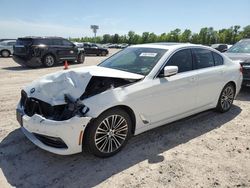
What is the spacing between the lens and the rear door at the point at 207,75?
16.4 ft

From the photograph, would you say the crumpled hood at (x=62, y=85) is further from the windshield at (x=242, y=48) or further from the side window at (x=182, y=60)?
the windshield at (x=242, y=48)

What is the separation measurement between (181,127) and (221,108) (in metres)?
1.30

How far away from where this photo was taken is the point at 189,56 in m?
4.96

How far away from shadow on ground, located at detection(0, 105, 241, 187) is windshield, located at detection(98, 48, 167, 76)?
1193 millimetres

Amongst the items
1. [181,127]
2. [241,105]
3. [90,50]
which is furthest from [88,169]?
[90,50]

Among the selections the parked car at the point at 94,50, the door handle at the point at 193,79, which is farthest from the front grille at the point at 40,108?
the parked car at the point at 94,50

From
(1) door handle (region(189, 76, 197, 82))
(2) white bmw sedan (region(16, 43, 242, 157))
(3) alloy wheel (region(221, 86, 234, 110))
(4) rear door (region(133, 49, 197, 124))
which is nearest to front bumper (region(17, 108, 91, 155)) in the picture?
(2) white bmw sedan (region(16, 43, 242, 157))

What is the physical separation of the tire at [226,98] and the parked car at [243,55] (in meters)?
1.47

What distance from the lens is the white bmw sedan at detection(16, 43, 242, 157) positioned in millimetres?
3487

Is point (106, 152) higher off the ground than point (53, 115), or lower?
lower

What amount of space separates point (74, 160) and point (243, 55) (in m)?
6.52

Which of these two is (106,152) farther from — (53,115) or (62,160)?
(53,115)

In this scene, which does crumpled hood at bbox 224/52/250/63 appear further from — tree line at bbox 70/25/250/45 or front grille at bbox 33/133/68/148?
tree line at bbox 70/25/250/45

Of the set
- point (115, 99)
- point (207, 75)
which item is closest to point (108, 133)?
point (115, 99)
